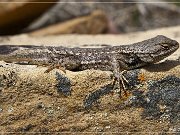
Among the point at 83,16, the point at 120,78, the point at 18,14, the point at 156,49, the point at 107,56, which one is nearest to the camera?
the point at 120,78

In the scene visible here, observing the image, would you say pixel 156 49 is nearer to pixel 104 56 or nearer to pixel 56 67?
pixel 104 56

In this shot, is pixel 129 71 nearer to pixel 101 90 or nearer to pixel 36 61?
pixel 101 90

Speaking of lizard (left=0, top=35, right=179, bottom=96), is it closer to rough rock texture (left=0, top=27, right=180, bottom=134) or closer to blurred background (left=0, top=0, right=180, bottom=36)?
rough rock texture (left=0, top=27, right=180, bottom=134)

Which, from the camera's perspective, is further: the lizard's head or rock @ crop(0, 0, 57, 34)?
rock @ crop(0, 0, 57, 34)

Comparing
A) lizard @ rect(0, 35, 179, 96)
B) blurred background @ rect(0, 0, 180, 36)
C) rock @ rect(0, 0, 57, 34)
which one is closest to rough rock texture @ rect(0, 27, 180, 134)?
lizard @ rect(0, 35, 179, 96)

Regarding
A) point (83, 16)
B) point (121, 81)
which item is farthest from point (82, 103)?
point (83, 16)

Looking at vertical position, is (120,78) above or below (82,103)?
above

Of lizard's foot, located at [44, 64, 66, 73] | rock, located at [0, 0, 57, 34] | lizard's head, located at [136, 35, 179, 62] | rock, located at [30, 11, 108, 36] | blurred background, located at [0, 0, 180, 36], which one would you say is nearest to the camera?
lizard's foot, located at [44, 64, 66, 73]
